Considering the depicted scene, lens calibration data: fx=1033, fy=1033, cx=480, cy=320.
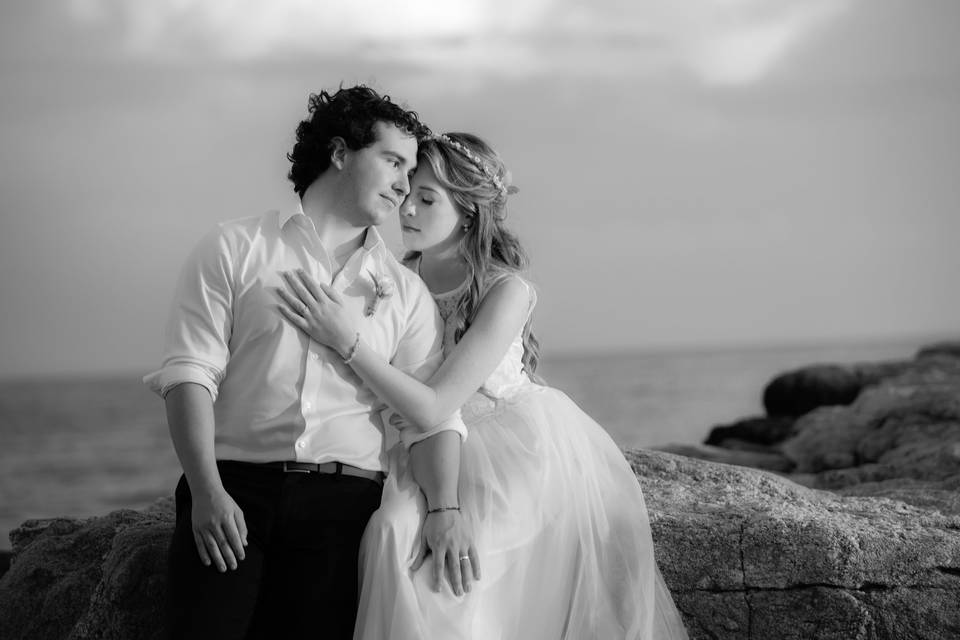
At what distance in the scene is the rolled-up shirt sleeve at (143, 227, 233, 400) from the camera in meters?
2.94

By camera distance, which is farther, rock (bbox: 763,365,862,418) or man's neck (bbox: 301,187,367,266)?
rock (bbox: 763,365,862,418)

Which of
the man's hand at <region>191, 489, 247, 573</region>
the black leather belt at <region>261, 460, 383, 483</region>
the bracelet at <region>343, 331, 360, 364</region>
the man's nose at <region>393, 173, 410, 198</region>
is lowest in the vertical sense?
the man's hand at <region>191, 489, 247, 573</region>

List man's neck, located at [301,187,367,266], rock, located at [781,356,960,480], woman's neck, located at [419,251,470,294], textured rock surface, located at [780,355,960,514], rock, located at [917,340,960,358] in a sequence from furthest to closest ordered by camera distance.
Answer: rock, located at [917,340,960,358], rock, located at [781,356,960,480], textured rock surface, located at [780,355,960,514], woman's neck, located at [419,251,470,294], man's neck, located at [301,187,367,266]

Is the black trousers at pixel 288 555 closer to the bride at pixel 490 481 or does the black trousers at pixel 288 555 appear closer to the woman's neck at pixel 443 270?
the bride at pixel 490 481

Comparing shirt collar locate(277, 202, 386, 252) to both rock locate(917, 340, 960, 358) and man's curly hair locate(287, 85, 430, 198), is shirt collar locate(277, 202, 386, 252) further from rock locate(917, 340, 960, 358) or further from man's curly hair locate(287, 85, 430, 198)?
rock locate(917, 340, 960, 358)

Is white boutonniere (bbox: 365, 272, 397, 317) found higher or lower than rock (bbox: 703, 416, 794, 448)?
higher

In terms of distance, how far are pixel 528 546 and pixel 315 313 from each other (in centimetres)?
99

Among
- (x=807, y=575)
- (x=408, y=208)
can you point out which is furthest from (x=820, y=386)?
(x=408, y=208)

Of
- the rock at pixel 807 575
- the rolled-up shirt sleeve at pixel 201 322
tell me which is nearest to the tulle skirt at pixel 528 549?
the rock at pixel 807 575

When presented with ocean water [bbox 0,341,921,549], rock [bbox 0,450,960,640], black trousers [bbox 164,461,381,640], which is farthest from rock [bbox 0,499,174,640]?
ocean water [bbox 0,341,921,549]

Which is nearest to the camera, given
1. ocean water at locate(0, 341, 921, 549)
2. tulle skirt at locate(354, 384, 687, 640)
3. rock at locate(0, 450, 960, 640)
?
tulle skirt at locate(354, 384, 687, 640)

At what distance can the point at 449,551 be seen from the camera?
302 centimetres

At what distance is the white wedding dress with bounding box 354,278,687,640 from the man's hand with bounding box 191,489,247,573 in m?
0.38

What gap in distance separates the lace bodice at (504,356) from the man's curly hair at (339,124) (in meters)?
0.64
